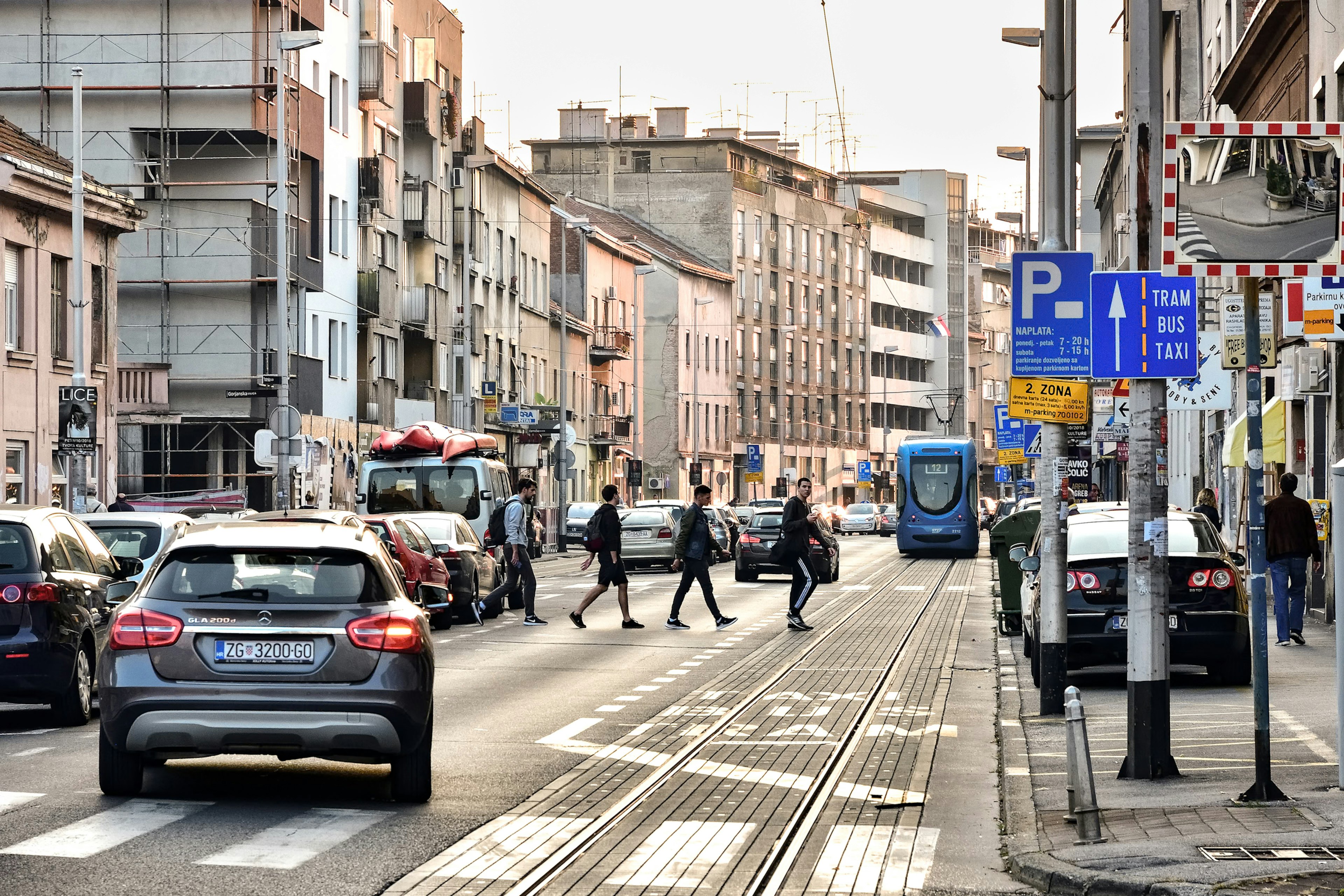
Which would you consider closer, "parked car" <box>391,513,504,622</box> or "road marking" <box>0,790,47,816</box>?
"road marking" <box>0,790,47,816</box>

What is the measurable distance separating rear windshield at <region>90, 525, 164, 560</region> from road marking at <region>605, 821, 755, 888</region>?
11.0 meters

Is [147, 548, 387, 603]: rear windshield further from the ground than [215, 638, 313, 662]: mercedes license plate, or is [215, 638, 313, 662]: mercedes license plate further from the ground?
[147, 548, 387, 603]: rear windshield

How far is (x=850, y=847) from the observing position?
10.5 m

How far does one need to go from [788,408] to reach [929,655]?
102m

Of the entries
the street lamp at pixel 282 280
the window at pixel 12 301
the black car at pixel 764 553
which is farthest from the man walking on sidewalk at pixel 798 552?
the street lamp at pixel 282 280

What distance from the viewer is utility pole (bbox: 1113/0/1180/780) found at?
487 inches

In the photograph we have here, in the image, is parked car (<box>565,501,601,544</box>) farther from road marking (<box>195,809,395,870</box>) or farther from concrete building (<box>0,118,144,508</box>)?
road marking (<box>195,809,395,870</box>)

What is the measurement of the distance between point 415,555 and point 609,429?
6825 centimetres

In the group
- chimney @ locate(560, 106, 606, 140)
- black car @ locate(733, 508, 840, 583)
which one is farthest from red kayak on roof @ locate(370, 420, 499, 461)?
chimney @ locate(560, 106, 606, 140)

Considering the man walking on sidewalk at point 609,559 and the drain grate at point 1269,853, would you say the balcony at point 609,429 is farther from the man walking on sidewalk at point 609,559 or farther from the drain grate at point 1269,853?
the drain grate at point 1269,853

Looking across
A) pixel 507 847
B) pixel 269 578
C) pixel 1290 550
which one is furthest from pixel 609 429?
pixel 507 847

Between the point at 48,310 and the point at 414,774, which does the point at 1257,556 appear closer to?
the point at 414,774

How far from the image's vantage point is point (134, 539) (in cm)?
2108

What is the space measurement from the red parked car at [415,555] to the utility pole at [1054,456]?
9002 millimetres
